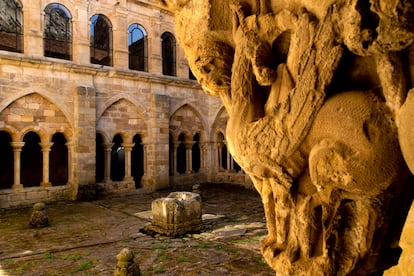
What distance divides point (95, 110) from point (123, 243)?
6.38m

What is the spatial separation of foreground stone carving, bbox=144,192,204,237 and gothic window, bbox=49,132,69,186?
8.17m

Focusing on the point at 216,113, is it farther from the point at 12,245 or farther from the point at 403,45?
the point at 403,45

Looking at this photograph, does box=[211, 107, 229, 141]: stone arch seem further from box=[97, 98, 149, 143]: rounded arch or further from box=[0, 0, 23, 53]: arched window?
box=[0, 0, 23, 53]: arched window

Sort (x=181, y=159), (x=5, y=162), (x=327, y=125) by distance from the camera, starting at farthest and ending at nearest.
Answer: (x=181, y=159) → (x=5, y=162) → (x=327, y=125)

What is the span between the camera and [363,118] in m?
1.13

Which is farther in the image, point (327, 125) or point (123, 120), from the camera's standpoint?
point (123, 120)

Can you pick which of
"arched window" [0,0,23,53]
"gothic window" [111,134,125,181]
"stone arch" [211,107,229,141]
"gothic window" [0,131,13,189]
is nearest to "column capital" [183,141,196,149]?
"stone arch" [211,107,229,141]

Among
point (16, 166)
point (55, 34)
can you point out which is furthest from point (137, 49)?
point (16, 166)

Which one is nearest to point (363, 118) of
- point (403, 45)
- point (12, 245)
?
point (403, 45)

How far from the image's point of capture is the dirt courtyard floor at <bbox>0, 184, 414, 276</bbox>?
436 cm

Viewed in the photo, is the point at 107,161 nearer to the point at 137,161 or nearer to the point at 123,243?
the point at 137,161

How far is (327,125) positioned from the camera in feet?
3.96

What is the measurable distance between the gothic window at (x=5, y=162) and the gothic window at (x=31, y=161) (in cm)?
45

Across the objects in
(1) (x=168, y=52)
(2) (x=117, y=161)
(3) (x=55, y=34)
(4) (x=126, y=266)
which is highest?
(3) (x=55, y=34)
